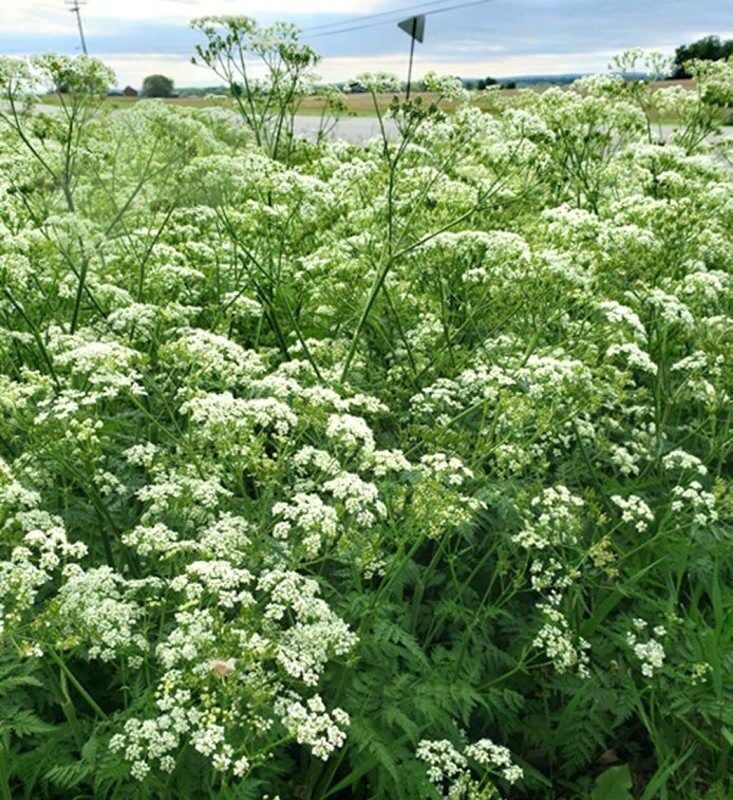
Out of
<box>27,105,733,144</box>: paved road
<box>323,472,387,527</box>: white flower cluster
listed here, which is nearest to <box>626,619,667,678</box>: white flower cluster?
<box>323,472,387,527</box>: white flower cluster

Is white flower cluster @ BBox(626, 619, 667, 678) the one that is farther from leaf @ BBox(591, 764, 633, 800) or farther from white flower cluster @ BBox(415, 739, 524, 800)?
white flower cluster @ BBox(415, 739, 524, 800)

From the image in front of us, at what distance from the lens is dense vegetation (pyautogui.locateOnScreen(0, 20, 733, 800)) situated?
3484mm

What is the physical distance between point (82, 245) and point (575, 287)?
3.13 m

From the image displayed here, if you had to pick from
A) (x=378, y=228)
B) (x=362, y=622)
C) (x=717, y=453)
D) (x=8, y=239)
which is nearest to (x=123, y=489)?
(x=362, y=622)

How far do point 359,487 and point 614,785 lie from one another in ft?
7.32

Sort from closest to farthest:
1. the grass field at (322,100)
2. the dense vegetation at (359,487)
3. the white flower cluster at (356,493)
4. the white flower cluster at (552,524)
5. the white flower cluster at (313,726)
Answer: the white flower cluster at (313,726) → the dense vegetation at (359,487) → the white flower cluster at (356,493) → the white flower cluster at (552,524) → the grass field at (322,100)

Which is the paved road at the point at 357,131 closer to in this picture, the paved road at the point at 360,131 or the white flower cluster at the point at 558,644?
the paved road at the point at 360,131

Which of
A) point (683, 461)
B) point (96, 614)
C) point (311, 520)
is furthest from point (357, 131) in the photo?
point (96, 614)

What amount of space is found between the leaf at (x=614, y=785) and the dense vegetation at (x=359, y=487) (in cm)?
2

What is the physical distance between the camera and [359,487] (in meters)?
3.68

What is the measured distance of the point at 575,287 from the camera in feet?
18.3

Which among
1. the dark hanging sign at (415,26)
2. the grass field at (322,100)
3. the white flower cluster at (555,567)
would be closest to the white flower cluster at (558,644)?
the white flower cluster at (555,567)

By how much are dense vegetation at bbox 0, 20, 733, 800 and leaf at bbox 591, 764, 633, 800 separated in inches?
0.9

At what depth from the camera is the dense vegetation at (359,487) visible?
11.4 feet
